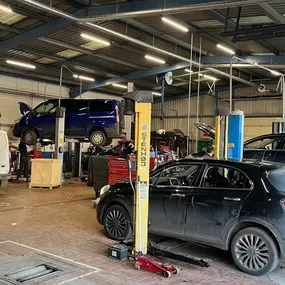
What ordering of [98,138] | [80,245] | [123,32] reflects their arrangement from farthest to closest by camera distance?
1. [98,138]
2. [123,32]
3. [80,245]

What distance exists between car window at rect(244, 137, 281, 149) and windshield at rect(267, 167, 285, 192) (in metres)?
4.67

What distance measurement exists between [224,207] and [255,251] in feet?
2.23

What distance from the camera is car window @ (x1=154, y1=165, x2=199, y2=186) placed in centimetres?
576

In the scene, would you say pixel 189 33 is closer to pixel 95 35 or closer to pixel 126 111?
pixel 95 35

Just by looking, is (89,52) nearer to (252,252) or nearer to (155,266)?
(155,266)

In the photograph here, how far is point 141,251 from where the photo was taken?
502 centimetres

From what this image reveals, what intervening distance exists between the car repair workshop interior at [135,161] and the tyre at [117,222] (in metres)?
0.02

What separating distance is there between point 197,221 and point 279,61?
36.0 ft

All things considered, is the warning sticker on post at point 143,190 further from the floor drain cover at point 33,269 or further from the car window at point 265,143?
the car window at point 265,143

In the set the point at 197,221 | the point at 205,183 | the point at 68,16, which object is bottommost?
the point at 197,221

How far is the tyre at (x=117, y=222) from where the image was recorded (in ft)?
20.3

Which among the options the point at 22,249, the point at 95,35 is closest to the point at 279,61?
the point at 95,35

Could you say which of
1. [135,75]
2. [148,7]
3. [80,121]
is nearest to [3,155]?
[80,121]

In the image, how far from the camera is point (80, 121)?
624 inches
